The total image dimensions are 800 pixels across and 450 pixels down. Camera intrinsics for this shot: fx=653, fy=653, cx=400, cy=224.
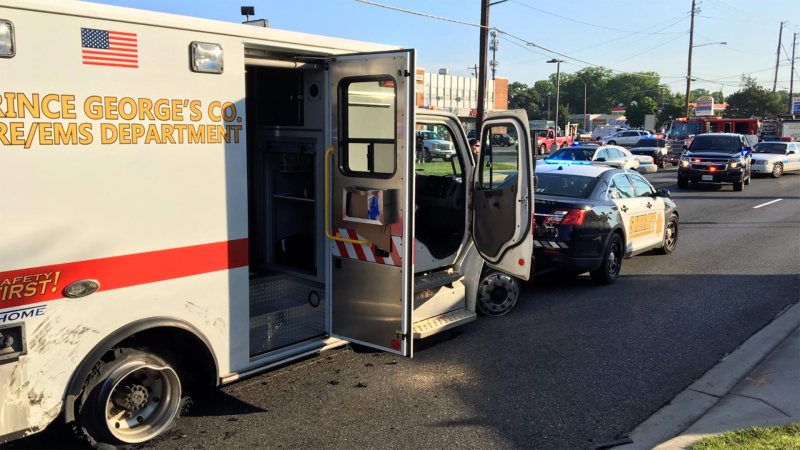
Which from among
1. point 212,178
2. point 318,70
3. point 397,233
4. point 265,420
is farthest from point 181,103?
point 265,420

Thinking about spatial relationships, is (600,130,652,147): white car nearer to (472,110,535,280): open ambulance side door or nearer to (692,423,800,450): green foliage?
(472,110,535,280): open ambulance side door

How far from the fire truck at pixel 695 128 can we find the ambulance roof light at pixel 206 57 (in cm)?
3374

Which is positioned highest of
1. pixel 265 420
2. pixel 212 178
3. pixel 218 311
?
pixel 212 178

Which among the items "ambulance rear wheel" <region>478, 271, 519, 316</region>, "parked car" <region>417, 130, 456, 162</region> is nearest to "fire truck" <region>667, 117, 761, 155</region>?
"ambulance rear wheel" <region>478, 271, 519, 316</region>

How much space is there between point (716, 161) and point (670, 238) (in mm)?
12665

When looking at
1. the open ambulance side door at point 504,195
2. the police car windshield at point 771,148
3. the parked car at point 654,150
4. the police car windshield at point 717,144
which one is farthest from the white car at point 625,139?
the open ambulance side door at point 504,195

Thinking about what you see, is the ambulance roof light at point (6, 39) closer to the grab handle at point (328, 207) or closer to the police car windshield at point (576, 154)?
the grab handle at point (328, 207)

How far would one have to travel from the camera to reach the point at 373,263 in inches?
193

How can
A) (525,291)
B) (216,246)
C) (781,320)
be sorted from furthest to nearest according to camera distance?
(525,291) < (781,320) < (216,246)

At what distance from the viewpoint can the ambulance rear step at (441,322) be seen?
223 inches

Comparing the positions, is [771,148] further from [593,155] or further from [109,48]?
[109,48]

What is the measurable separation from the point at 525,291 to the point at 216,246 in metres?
4.99

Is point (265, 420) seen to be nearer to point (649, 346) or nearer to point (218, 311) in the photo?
point (218, 311)

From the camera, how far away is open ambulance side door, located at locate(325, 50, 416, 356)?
465 cm
